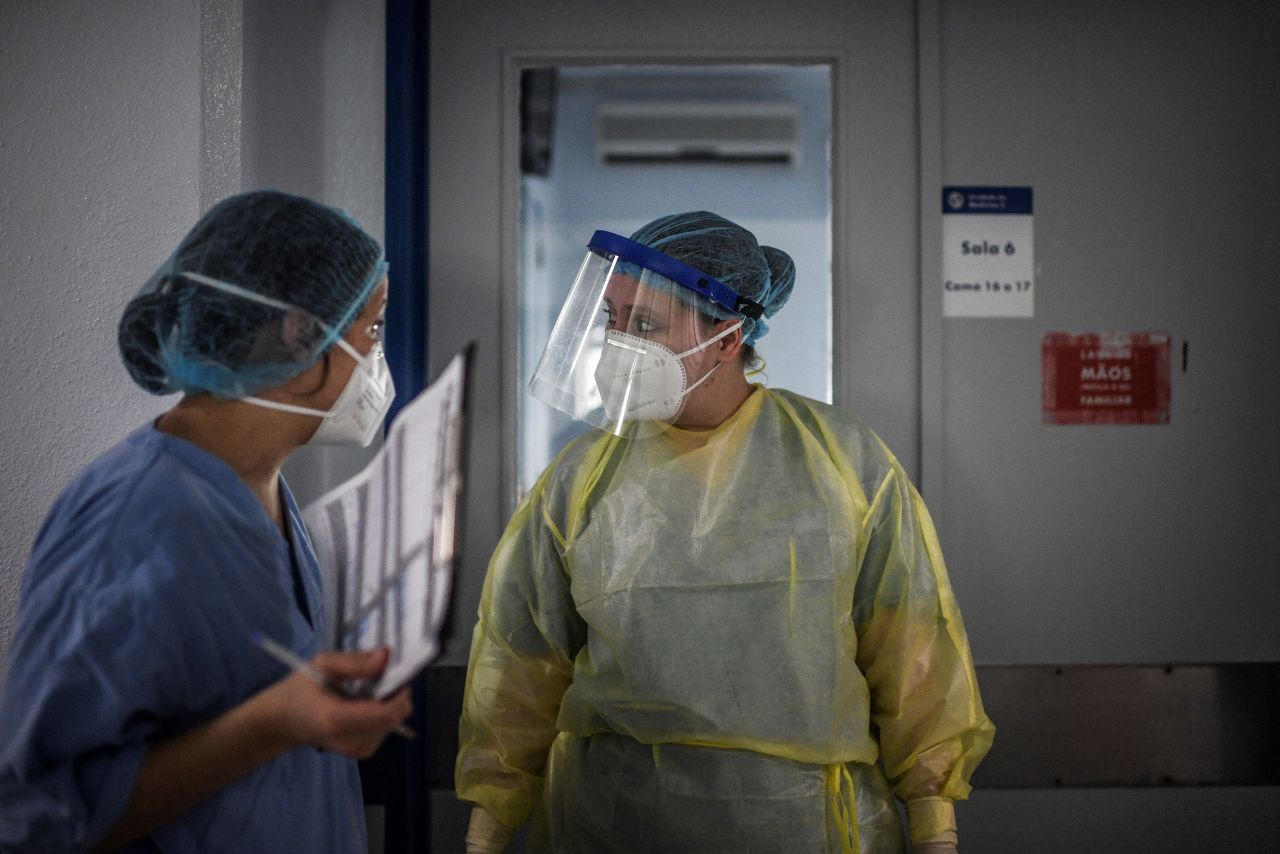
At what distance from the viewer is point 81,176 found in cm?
126

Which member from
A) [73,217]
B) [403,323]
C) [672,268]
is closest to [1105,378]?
[672,268]

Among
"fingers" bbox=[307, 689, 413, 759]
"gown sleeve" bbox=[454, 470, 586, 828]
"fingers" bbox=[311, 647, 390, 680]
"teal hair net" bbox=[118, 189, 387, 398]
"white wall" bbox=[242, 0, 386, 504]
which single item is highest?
"white wall" bbox=[242, 0, 386, 504]

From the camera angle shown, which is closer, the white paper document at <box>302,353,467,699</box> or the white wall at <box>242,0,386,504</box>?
the white paper document at <box>302,353,467,699</box>

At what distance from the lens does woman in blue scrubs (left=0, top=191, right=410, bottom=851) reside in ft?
2.50

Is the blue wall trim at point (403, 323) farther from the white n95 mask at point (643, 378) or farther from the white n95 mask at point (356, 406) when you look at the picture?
the white n95 mask at point (356, 406)

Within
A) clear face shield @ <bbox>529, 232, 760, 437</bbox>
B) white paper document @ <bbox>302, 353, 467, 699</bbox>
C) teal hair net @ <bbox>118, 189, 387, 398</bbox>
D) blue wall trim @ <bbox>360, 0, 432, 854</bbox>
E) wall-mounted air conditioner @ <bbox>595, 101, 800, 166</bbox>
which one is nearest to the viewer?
white paper document @ <bbox>302, 353, 467, 699</bbox>

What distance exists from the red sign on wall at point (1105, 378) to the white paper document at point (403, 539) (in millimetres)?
1465

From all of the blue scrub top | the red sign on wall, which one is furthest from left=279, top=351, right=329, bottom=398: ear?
the red sign on wall

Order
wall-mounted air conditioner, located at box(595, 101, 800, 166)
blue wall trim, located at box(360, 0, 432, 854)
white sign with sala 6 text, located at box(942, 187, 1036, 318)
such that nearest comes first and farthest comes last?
blue wall trim, located at box(360, 0, 432, 854)
white sign with sala 6 text, located at box(942, 187, 1036, 318)
wall-mounted air conditioner, located at box(595, 101, 800, 166)

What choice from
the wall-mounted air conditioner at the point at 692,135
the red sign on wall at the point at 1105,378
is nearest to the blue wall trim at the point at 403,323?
the red sign on wall at the point at 1105,378

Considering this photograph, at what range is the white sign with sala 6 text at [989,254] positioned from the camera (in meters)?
1.81

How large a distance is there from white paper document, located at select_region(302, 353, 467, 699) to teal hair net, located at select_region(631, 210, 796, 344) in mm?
677

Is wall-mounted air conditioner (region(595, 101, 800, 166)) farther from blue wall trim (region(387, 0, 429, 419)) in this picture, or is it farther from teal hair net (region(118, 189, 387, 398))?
teal hair net (region(118, 189, 387, 398))

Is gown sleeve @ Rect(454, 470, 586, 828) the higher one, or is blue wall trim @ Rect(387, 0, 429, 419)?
blue wall trim @ Rect(387, 0, 429, 419)
